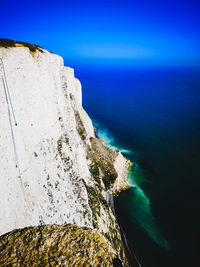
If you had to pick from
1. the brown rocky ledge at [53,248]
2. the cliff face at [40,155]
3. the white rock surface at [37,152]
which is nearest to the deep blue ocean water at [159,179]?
the cliff face at [40,155]

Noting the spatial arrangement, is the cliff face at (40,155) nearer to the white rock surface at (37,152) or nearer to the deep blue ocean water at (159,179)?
the white rock surface at (37,152)

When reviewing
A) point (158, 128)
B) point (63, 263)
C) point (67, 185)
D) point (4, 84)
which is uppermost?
point (4, 84)

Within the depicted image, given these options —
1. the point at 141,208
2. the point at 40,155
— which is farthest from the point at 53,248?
the point at 141,208

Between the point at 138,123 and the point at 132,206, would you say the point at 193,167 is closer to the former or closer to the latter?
the point at 132,206

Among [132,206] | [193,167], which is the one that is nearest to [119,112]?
[193,167]

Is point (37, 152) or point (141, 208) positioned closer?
point (37, 152)

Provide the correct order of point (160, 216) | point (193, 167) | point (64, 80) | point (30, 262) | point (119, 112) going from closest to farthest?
point (30, 262)
point (64, 80)
point (160, 216)
point (193, 167)
point (119, 112)

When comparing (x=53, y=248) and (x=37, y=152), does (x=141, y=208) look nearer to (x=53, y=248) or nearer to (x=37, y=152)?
(x=37, y=152)

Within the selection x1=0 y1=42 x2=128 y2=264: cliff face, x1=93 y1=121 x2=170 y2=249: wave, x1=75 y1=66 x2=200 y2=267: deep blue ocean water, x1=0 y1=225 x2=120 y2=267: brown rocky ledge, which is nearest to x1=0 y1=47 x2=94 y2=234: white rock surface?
x1=0 y1=42 x2=128 y2=264: cliff face
